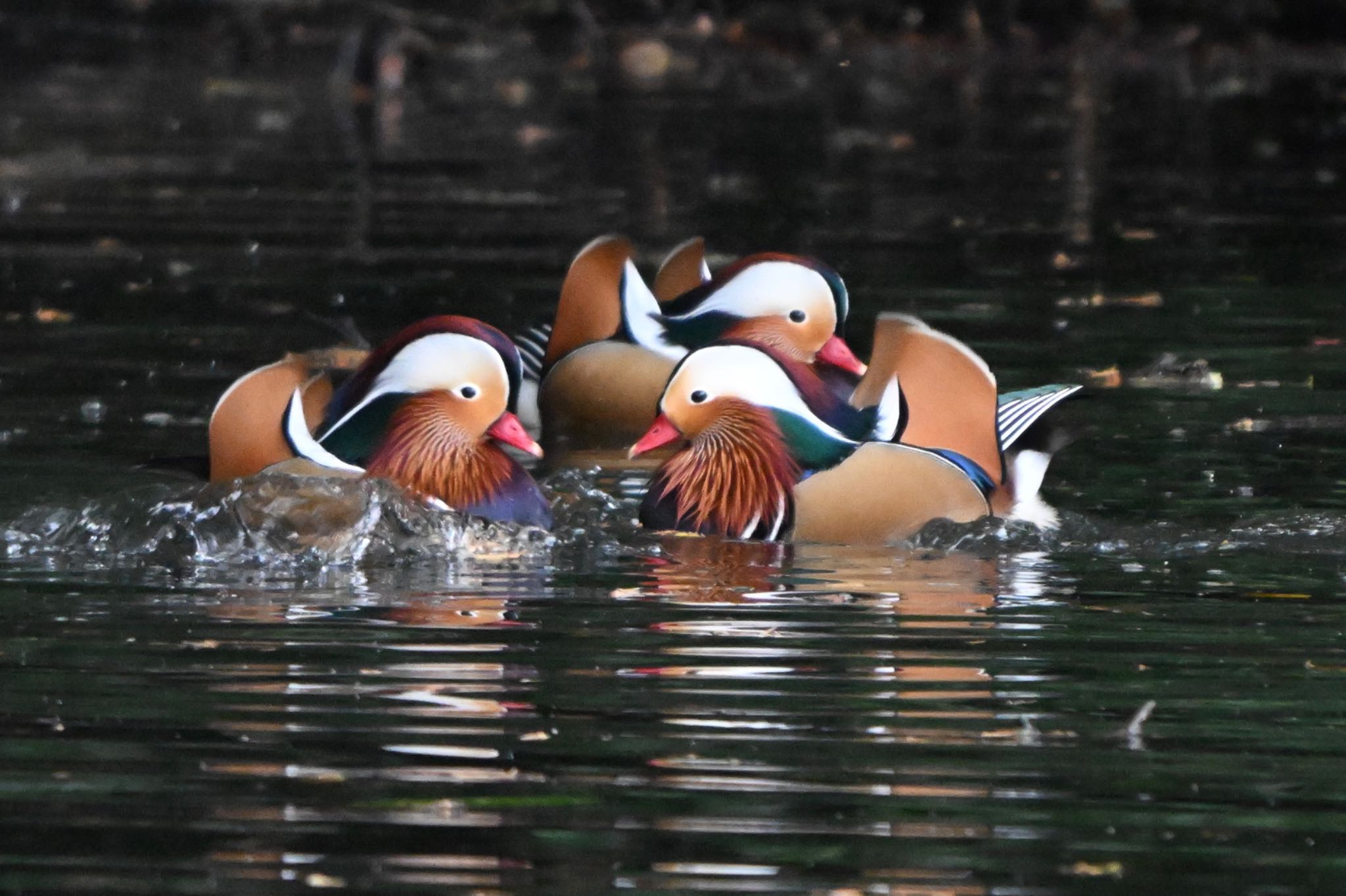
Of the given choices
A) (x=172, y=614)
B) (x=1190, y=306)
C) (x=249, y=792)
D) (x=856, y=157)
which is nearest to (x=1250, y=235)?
(x=1190, y=306)

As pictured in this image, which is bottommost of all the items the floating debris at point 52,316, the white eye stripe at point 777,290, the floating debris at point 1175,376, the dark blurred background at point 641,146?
the floating debris at point 1175,376

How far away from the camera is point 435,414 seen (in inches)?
295

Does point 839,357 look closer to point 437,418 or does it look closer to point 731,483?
point 731,483

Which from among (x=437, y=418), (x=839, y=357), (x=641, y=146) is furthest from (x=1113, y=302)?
(x=641, y=146)

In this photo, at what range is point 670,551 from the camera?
730 centimetres

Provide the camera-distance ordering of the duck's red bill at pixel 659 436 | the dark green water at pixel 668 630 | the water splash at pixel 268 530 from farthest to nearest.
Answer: the duck's red bill at pixel 659 436 < the water splash at pixel 268 530 < the dark green water at pixel 668 630

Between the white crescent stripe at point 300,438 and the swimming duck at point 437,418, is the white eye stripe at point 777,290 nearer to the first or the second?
the swimming duck at point 437,418

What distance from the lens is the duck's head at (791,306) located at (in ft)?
29.4

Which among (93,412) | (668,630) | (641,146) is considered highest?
(641,146)

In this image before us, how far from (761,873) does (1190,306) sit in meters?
7.79

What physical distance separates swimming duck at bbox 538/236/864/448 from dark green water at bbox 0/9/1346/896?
734 mm

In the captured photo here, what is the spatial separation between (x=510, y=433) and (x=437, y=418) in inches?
8.3

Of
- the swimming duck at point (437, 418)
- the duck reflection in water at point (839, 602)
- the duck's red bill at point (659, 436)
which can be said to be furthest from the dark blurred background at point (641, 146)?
the duck reflection in water at point (839, 602)

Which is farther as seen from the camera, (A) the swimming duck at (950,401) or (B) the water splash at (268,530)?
(A) the swimming duck at (950,401)
